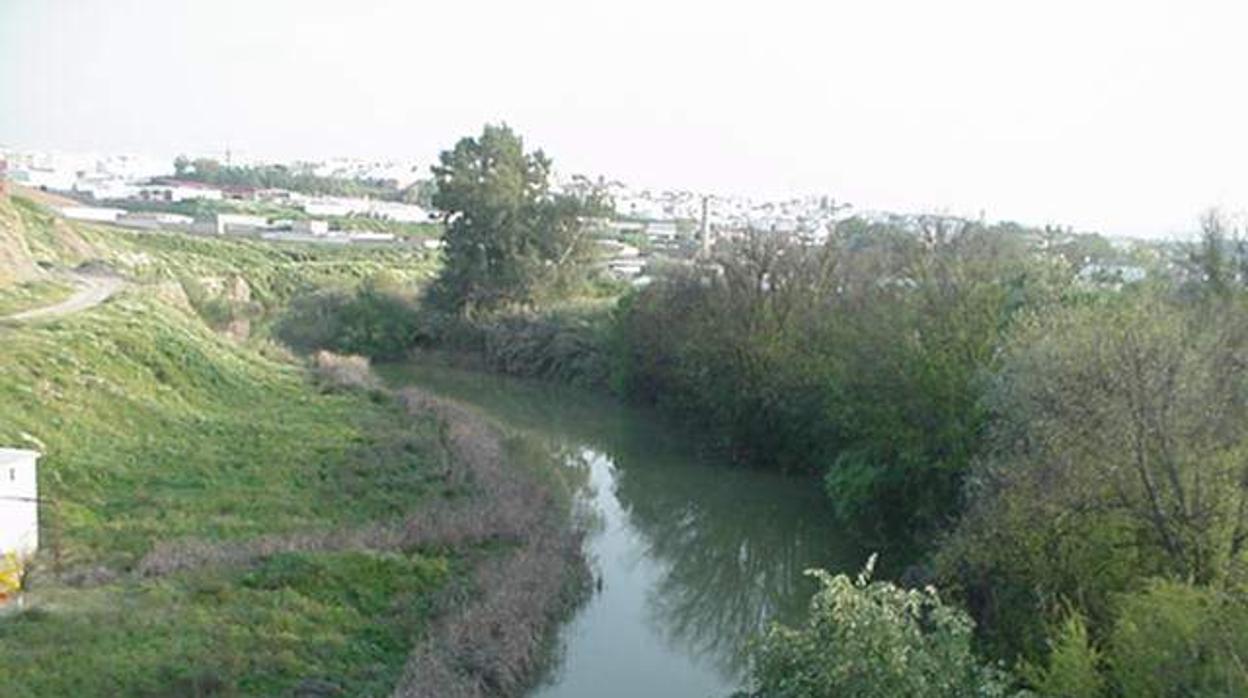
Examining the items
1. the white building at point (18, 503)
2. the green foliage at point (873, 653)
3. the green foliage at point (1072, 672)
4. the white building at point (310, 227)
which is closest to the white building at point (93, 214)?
the white building at point (310, 227)

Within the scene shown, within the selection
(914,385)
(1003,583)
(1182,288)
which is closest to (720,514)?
(914,385)

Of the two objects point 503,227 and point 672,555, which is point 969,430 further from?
point 503,227

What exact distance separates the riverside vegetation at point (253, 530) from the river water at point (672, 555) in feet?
3.77

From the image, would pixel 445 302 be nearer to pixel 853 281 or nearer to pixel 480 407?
pixel 480 407

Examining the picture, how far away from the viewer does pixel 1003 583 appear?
16312 mm

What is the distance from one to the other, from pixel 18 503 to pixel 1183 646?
16.6 metres

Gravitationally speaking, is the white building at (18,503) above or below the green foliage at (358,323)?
above

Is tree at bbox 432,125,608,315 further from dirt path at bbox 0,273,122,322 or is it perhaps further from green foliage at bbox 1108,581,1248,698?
green foliage at bbox 1108,581,1248,698

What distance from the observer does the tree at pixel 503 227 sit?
57.1m

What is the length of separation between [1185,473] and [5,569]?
54.0ft

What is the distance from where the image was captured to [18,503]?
1852 centimetres

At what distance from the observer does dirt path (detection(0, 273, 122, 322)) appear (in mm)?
35566

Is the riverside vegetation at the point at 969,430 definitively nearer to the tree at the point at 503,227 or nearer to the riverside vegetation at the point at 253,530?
the riverside vegetation at the point at 253,530

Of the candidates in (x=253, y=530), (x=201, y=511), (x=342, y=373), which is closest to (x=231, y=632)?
(x=253, y=530)
